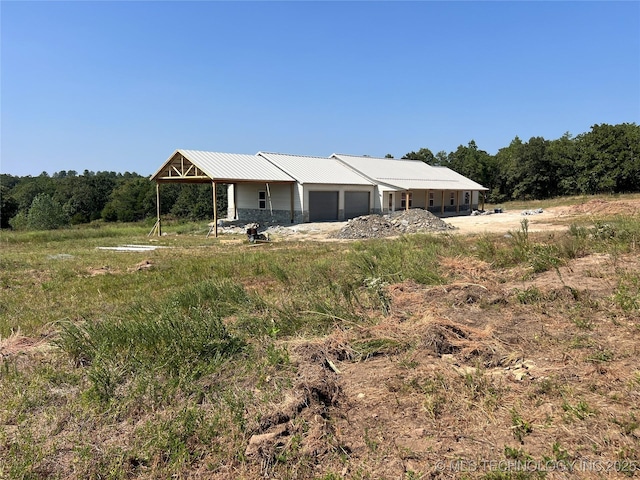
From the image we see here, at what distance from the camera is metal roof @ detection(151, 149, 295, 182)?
2716cm

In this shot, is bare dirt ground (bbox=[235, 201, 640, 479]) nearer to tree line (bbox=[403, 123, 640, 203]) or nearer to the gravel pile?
the gravel pile

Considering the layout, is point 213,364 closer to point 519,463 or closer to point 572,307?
point 519,463

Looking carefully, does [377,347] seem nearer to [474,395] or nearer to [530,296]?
[474,395]

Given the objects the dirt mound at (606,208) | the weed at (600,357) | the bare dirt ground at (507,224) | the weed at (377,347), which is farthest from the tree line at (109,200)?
the weed at (600,357)

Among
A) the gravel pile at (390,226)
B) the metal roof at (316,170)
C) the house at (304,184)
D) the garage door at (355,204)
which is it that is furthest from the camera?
the garage door at (355,204)

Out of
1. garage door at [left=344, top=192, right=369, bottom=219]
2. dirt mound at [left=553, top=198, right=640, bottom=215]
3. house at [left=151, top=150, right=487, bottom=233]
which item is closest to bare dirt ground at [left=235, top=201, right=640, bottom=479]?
house at [left=151, top=150, right=487, bottom=233]

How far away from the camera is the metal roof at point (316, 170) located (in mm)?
32084

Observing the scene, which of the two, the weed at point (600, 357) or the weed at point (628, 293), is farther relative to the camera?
the weed at point (628, 293)

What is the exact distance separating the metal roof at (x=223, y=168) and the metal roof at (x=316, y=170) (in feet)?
3.80

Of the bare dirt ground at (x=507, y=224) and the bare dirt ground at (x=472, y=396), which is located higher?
the bare dirt ground at (x=507, y=224)

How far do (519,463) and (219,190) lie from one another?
63.2 m

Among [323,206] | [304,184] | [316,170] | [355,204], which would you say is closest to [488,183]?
[355,204]

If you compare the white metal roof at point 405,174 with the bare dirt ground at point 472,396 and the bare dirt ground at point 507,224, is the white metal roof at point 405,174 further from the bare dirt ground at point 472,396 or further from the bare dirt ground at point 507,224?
the bare dirt ground at point 472,396

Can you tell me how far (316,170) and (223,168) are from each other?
8592mm
